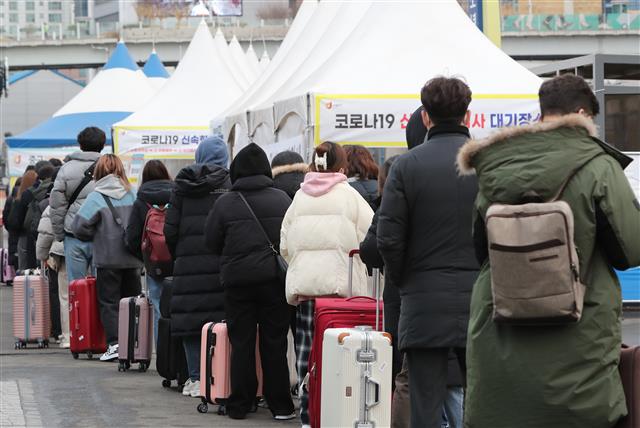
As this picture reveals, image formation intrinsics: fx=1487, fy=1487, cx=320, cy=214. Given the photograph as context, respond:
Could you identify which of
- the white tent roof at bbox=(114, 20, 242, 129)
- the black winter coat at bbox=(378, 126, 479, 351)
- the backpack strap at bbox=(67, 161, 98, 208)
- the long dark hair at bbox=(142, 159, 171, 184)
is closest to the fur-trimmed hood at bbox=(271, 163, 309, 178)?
the long dark hair at bbox=(142, 159, 171, 184)

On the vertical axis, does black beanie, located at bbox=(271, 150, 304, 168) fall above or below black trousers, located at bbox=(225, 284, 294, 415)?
above

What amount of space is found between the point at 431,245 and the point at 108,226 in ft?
23.2

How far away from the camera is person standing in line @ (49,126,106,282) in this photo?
13.8 m

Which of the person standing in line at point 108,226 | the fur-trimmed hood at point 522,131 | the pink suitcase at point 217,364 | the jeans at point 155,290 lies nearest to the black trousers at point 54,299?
the person standing in line at point 108,226

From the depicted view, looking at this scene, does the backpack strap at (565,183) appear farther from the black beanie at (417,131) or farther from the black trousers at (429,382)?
the black beanie at (417,131)

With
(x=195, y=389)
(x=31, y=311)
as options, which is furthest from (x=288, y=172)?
(x=31, y=311)

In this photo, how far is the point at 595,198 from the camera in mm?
4766

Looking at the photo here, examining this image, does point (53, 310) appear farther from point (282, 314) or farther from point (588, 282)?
point (588, 282)

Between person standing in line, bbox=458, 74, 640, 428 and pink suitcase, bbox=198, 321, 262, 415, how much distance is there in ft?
16.0

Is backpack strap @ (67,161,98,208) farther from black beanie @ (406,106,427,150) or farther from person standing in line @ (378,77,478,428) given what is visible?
person standing in line @ (378,77,478,428)

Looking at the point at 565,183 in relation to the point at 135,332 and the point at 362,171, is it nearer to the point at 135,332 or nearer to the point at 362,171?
the point at 362,171

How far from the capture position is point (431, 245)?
20.6 feet

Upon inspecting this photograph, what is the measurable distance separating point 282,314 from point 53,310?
6306 millimetres

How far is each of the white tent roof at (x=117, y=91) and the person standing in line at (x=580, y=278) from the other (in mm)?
26839
